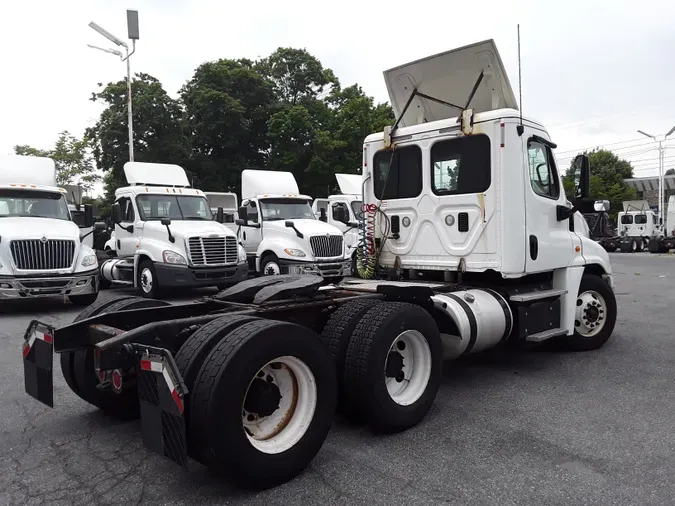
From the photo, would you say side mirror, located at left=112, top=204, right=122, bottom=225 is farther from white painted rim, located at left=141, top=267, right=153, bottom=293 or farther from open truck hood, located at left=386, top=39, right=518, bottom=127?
open truck hood, located at left=386, top=39, right=518, bottom=127

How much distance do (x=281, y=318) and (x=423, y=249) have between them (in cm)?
258

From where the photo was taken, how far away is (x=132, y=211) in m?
13.0

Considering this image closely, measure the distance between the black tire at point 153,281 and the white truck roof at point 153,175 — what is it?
2469 mm

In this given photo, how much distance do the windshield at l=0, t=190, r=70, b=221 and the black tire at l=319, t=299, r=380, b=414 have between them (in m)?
9.50

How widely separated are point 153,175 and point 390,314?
Result: 11330 millimetres

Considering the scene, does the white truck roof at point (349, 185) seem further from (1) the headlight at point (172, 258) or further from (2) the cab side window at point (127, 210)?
(1) the headlight at point (172, 258)

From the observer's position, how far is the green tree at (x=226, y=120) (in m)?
29.8

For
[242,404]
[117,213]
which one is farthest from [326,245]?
[242,404]

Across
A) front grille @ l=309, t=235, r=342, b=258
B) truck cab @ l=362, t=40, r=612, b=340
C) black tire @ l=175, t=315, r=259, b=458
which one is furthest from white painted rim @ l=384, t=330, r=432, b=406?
front grille @ l=309, t=235, r=342, b=258

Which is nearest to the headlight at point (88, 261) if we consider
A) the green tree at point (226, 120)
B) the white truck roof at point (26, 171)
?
the white truck roof at point (26, 171)

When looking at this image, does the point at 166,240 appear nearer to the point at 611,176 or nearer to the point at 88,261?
the point at 88,261

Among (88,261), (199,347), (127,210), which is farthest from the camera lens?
(127,210)

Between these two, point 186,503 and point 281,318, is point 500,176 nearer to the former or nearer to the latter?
point 281,318

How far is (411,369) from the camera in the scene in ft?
14.4
